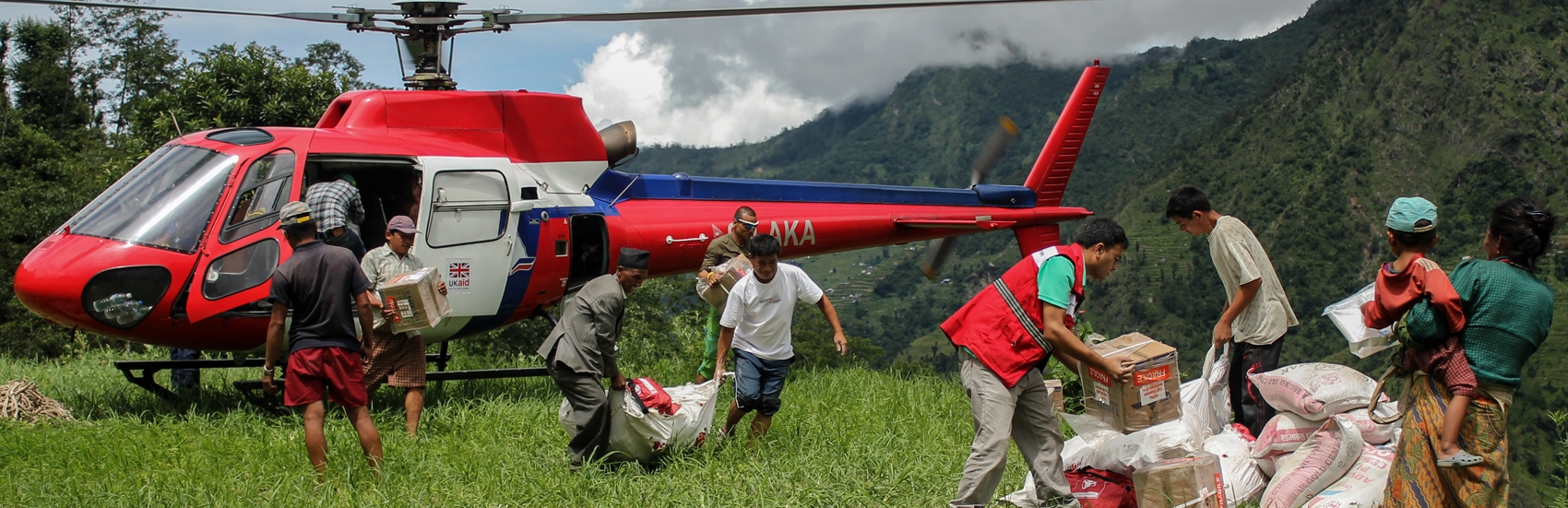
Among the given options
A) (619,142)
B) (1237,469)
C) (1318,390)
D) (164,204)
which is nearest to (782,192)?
(619,142)

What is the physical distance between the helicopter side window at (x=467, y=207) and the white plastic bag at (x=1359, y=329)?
499cm

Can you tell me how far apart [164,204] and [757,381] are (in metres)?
3.63

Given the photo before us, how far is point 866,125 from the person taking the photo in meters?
168

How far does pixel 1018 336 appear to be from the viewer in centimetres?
449

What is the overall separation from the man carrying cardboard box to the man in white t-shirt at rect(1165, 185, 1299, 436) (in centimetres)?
269

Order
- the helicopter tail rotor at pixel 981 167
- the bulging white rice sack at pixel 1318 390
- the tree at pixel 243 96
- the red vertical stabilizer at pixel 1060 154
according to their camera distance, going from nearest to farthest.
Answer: the bulging white rice sack at pixel 1318 390 < the helicopter tail rotor at pixel 981 167 < the red vertical stabilizer at pixel 1060 154 < the tree at pixel 243 96

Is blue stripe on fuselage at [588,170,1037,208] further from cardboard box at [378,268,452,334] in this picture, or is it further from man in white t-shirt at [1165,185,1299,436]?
man in white t-shirt at [1165,185,1299,436]

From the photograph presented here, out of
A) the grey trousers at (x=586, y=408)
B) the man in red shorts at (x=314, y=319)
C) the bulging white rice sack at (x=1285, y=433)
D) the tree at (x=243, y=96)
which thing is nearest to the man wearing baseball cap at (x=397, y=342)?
the man in red shorts at (x=314, y=319)

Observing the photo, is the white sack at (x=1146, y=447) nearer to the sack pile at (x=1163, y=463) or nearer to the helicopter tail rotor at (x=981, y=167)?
the sack pile at (x=1163, y=463)

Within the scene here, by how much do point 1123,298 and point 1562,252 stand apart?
20.3 m

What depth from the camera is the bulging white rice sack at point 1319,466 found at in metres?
4.83

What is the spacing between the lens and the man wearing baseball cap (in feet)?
20.1

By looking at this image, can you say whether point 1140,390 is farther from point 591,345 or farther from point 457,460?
point 457,460

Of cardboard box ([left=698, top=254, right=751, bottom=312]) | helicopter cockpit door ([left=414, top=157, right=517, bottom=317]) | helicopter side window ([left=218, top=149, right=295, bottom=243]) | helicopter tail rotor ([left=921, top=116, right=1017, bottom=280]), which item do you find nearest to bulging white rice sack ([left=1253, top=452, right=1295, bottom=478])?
cardboard box ([left=698, top=254, right=751, bottom=312])
